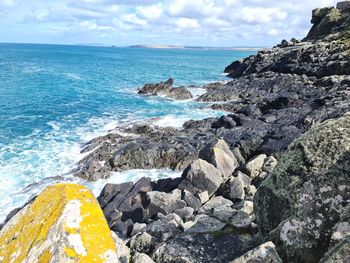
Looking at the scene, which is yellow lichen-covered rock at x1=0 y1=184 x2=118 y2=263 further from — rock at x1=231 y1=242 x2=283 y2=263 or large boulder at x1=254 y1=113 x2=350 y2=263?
large boulder at x1=254 y1=113 x2=350 y2=263

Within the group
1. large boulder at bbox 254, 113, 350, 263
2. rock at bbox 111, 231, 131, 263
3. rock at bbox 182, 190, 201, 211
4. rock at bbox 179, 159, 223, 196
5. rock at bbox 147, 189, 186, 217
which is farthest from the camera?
rock at bbox 179, 159, 223, 196

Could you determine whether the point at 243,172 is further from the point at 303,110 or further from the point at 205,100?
the point at 205,100

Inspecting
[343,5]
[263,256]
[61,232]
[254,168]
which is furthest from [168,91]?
[343,5]

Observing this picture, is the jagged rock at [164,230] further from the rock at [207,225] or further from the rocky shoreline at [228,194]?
the rock at [207,225]

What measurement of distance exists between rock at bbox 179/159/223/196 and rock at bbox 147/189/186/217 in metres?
1.71

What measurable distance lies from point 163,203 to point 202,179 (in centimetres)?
299

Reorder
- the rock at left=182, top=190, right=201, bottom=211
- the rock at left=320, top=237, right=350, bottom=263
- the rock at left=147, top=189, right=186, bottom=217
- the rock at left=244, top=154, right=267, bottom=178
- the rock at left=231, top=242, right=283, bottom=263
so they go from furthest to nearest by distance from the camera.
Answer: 1. the rock at left=244, top=154, right=267, bottom=178
2. the rock at left=182, top=190, right=201, bottom=211
3. the rock at left=147, top=189, right=186, bottom=217
4. the rock at left=231, top=242, right=283, bottom=263
5. the rock at left=320, top=237, right=350, bottom=263

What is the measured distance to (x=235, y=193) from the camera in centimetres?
1688

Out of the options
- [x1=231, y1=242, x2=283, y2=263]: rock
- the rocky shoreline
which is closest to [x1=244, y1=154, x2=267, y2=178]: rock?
the rocky shoreline

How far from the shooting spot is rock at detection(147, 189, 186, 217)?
649 inches

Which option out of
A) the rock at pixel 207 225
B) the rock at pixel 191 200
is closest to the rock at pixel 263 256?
the rock at pixel 207 225

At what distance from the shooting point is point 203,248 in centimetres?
799

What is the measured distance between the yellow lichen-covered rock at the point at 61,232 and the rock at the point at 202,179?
44.3ft

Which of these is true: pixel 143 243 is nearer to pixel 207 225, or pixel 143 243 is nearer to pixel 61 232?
pixel 207 225
